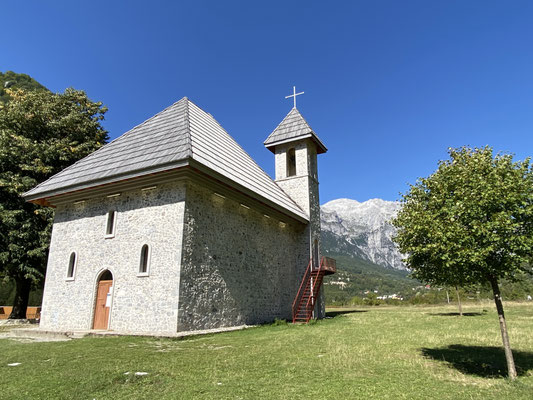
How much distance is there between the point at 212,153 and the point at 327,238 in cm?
16307

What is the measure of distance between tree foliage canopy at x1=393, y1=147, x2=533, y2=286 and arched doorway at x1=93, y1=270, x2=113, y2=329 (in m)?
10.5

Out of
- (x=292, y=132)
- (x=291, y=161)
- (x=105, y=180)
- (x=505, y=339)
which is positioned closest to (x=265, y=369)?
(x=505, y=339)

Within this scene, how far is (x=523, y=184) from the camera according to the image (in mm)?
6293

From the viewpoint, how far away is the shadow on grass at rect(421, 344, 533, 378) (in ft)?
21.6

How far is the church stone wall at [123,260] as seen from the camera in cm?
1157

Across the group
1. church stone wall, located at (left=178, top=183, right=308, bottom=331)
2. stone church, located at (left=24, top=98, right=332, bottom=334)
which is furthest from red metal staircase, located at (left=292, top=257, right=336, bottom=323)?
stone church, located at (left=24, top=98, right=332, bottom=334)

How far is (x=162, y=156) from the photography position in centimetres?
1190

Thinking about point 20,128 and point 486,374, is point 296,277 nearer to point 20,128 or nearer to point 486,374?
point 486,374

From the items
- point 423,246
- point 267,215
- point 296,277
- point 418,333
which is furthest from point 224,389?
point 296,277

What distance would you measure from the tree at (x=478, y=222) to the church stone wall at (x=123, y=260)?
768 centimetres

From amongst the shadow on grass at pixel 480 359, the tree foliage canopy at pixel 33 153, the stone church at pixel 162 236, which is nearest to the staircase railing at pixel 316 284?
the stone church at pixel 162 236

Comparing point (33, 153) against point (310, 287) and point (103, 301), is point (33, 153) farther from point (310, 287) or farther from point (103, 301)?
point (310, 287)

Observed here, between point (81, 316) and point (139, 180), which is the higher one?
point (139, 180)

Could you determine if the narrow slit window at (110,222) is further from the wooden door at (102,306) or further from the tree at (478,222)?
the tree at (478,222)
